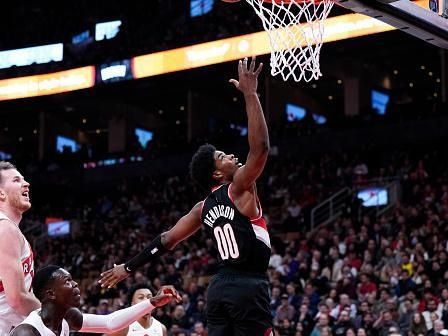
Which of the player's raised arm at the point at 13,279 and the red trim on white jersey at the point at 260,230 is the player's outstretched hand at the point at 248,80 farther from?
the player's raised arm at the point at 13,279

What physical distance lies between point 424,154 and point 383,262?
7844 millimetres

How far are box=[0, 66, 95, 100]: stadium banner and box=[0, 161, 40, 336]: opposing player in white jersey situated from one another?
1944cm

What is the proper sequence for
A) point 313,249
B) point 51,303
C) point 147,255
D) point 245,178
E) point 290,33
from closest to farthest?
point 51,303, point 245,178, point 147,255, point 290,33, point 313,249

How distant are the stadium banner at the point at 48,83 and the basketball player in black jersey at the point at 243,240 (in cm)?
1936

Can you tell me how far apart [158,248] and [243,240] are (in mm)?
757

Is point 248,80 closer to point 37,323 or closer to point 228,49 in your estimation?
point 37,323

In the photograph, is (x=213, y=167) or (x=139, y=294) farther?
(x=139, y=294)

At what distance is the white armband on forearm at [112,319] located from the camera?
4957 millimetres

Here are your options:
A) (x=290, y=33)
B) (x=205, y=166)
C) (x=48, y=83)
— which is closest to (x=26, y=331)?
(x=205, y=166)

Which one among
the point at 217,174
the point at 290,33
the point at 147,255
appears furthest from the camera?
the point at 290,33

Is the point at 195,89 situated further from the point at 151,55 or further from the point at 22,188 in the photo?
the point at 22,188

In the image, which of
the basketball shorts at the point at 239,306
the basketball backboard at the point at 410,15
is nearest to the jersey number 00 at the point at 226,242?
the basketball shorts at the point at 239,306

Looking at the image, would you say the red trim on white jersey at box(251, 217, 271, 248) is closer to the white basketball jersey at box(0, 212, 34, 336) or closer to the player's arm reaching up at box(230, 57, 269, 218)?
the player's arm reaching up at box(230, 57, 269, 218)

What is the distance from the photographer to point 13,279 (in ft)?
15.0
